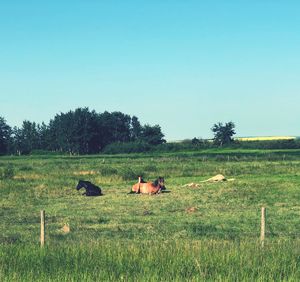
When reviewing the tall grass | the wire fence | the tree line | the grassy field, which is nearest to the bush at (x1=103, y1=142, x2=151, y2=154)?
the tree line

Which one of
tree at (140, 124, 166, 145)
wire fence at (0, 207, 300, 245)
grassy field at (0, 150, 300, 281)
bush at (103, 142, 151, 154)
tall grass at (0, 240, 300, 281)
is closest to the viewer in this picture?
tall grass at (0, 240, 300, 281)

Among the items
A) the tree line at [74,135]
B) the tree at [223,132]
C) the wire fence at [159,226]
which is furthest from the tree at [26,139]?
the wire fence at [159,226]

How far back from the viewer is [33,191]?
135ft

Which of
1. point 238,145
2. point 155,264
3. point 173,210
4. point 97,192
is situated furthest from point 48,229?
point 238,145

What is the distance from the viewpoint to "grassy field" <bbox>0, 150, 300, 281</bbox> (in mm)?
13078

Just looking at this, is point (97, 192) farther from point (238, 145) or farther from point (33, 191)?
point (238, 145)

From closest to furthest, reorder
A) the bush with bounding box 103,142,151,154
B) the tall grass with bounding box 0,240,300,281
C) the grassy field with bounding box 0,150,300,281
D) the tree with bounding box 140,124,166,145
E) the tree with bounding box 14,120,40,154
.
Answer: the tall grass with bounding box 0,240,300,281 → the grassy field with bounding box 0,150,300,281 → the bush with bounding box 103,142,151,154 → the tree with bounding box 140,124,166,145 → the tree with bounding box 14,120,40,154

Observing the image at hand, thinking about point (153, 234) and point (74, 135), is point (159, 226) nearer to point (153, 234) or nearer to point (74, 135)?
point (153, 234)

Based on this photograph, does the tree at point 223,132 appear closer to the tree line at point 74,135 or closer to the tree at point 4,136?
the tree line at point 74,135

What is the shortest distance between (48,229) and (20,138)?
178 m

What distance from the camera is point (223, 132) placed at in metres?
178

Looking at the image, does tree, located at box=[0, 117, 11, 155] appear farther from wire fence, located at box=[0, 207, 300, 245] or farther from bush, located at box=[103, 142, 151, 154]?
wire fence, located at box=[0, 207, 300, 245]

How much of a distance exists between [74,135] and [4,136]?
2275 cm

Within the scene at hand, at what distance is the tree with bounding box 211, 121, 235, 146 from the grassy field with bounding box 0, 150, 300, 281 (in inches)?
5077
